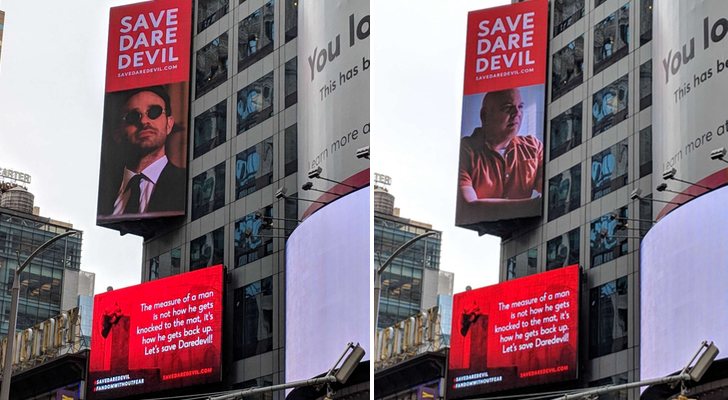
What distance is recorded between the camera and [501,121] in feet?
44.2

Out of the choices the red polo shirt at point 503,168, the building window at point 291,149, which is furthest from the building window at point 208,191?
the red polo shirt at point 503,168

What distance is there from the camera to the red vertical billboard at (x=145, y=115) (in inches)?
609

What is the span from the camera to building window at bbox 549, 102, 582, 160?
1340 centimetres

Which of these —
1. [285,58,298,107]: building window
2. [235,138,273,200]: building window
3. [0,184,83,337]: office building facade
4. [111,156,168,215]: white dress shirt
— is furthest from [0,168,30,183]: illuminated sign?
[285,58,298,107]: building window

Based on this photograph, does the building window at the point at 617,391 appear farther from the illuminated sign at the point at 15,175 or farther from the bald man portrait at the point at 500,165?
the illuminated sign at the point at 15,175

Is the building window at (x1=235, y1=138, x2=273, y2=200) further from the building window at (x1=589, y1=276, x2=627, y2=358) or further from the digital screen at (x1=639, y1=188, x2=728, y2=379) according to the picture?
the digital screen at (x1=639, y1=188, x2=728, y2=379)

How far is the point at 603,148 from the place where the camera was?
13367 millimetres

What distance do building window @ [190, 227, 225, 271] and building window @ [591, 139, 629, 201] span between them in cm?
472

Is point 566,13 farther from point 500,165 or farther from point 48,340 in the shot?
point 48,340

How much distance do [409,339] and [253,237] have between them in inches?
135

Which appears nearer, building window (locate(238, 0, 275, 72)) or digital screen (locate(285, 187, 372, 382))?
digital screen (locate(285, 187, 372, 382))

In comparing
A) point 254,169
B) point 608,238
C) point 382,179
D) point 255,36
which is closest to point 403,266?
point 382,179

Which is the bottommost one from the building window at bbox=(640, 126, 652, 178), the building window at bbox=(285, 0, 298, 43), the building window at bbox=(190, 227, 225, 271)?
the building window at bbox=(190, 227, 225, 271)

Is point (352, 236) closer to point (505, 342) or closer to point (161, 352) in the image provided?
point (505, 342)
